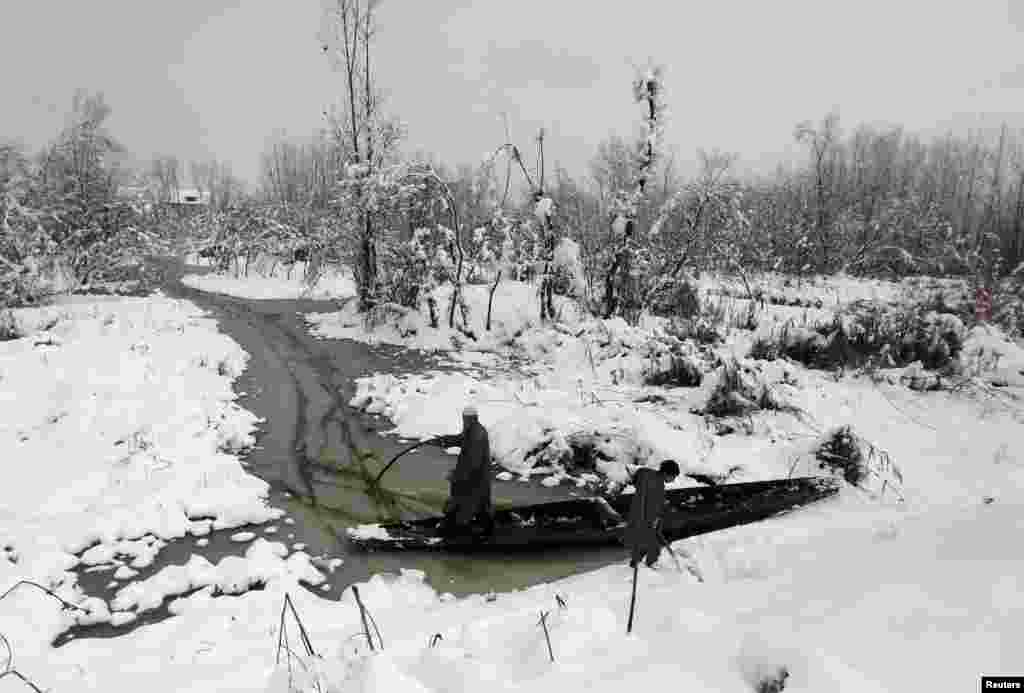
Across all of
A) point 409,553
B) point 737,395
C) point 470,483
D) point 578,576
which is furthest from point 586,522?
point 737,395

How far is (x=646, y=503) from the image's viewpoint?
11.2 feet

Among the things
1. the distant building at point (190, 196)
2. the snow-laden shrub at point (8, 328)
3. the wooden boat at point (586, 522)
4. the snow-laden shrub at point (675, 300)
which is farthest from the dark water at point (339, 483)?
the distant building at point (190, 196)

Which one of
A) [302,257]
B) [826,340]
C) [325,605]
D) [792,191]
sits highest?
[792,191]

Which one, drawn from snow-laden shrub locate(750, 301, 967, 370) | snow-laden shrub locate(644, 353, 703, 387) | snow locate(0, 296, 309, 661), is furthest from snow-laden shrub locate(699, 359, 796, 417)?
snow locate(0, 296, 309, 661)

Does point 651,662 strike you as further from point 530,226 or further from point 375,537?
point 530,226

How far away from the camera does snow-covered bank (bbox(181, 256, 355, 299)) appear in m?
24.6

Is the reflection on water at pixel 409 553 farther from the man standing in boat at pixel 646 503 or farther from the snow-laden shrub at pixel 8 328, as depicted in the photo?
the snow-laden shrub at pixel 8 328

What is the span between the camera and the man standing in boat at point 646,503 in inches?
132

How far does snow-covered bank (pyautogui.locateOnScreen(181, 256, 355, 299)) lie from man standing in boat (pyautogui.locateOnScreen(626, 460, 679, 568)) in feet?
68.6

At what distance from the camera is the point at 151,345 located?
43.3 ft

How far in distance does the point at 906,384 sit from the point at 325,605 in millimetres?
10182

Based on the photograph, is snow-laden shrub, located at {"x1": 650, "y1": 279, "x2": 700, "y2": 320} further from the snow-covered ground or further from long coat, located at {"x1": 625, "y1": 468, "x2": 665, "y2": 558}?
long coat, located at {"x1": 625, "y1": 468, "x2": 665, "y2": 558}

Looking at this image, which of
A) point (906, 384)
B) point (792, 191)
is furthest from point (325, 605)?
point (792, 191)

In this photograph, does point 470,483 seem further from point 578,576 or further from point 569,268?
point 569,268
